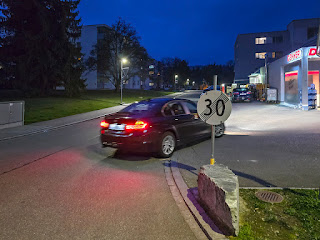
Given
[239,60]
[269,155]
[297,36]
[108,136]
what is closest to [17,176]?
[108,136]

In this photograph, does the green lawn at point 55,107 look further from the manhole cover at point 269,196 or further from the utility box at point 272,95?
the utility box at point 272,95

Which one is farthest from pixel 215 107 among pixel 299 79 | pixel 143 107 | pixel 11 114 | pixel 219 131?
pixel 299 79

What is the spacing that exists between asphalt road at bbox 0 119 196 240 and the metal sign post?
1608 mm

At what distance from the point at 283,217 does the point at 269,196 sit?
779mm

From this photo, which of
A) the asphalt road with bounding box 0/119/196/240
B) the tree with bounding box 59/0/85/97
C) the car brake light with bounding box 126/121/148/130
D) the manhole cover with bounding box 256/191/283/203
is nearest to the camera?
the asphalt road with bounding box 0/119/196/240

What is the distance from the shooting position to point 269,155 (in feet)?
25.3

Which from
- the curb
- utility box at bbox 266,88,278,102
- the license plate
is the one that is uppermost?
utility box at bbox 266,88,278,102

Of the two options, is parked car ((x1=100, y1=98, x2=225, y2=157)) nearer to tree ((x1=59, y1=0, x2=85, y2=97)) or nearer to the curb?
the curb

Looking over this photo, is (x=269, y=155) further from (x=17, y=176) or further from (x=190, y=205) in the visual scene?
(x=17, y=176)

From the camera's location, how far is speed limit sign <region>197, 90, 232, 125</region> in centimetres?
530

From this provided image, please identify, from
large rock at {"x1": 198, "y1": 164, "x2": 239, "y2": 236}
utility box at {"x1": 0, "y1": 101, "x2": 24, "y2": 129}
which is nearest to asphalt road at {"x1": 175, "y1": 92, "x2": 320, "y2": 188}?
large rock at {"x1": 198, "y1": 164, "x2": 239, "y2": 236}

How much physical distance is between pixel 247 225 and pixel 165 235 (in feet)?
3.56

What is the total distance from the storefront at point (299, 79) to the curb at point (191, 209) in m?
19.5

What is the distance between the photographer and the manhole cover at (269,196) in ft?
14.8
